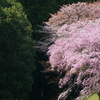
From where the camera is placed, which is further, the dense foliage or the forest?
the dense foliage

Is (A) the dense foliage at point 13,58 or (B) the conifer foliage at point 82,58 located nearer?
(B) the conifer foliage at point 82,58

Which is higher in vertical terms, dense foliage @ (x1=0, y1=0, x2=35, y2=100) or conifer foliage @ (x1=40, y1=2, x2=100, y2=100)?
dense foliage @ (x1=0, y1=0, x2=35, y2=100)

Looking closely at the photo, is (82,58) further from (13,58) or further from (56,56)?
(13,58)

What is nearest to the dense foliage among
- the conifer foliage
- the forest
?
the forest

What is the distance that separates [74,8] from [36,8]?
13.1 feet

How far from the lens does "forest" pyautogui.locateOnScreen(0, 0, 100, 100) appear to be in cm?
604

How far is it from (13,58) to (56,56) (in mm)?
2205

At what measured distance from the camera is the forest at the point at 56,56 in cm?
604

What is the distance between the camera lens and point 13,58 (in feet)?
28.5

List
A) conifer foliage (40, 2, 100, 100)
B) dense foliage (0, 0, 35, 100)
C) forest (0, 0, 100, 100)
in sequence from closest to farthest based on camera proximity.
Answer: conifer foliage (40, 2, 100, 100) < forest (0, 0, 100, 100) < dense foliage (0, 0, 35, 100)

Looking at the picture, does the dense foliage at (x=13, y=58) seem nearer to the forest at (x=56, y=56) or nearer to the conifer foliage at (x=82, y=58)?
the forest at (x=56, y=56)

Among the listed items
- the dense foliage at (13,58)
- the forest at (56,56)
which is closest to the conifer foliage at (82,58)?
the forest at (56,56)

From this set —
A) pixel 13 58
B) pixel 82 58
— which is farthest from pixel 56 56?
pixel 13 58

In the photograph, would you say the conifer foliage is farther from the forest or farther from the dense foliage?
the dense foliage
